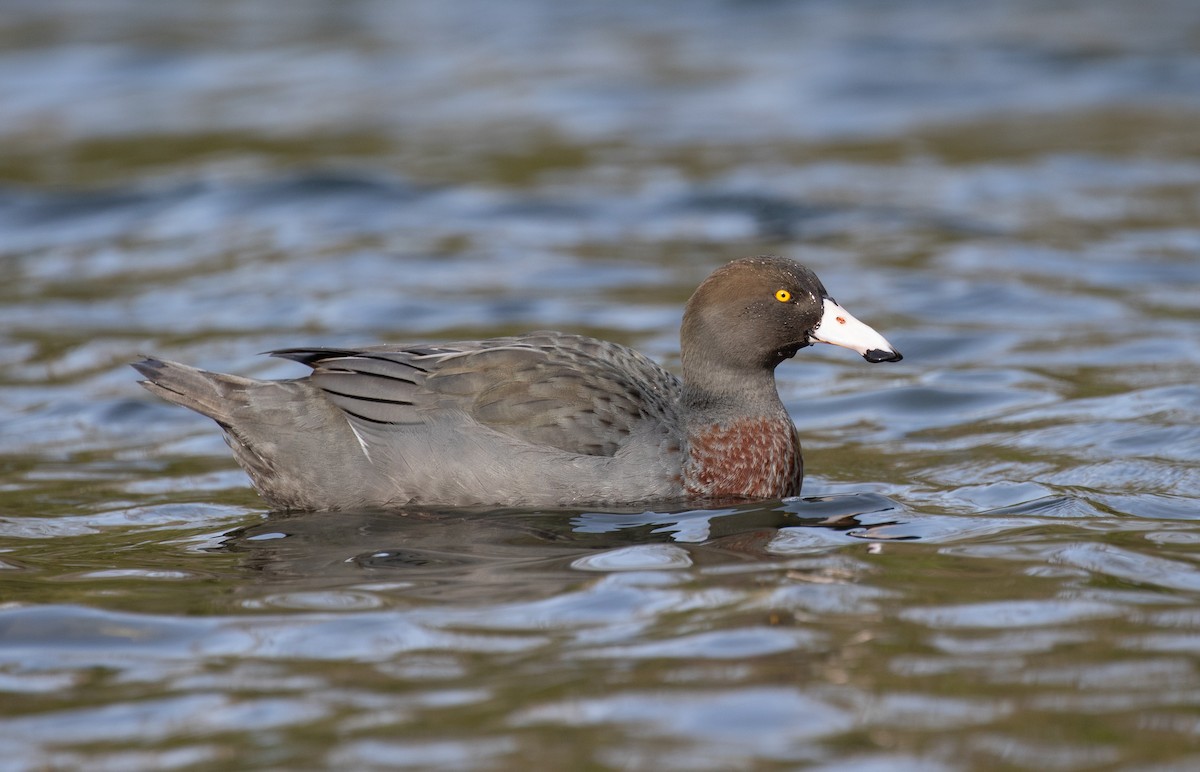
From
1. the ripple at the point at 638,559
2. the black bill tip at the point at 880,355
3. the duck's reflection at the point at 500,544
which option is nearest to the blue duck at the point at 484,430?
the black bill tip at the point at 880,355

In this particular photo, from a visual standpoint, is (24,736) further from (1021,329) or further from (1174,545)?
(1021,329)

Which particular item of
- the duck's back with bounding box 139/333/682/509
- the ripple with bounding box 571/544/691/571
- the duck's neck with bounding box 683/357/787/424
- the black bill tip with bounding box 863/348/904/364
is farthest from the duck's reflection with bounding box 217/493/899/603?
the black bill tip with bounding box 863/348/904/364

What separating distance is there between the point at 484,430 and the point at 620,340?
423 cm

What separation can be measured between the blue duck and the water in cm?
18

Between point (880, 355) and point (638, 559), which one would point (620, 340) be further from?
point (638, 559)

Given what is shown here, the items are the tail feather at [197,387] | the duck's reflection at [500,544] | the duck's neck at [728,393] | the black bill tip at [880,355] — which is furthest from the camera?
the duck's neck at [728,393]

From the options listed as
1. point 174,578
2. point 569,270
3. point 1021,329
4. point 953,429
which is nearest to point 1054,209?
point 1021,329

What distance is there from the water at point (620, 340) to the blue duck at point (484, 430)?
0.60 feet

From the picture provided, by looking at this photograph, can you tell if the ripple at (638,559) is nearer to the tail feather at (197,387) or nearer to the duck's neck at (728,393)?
the duck's neck at (728,393)

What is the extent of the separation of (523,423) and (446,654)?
215 cm

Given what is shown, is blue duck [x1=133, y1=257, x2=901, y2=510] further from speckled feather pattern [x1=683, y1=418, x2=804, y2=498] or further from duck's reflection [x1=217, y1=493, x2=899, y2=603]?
duck's reflection [x1=217, y1=493, x2=899, y2=603]

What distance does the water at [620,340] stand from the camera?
5.12m

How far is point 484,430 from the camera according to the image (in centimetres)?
755

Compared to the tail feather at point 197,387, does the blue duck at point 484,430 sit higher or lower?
lower
